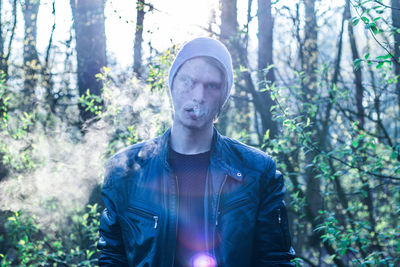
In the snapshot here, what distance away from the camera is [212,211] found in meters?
2.08

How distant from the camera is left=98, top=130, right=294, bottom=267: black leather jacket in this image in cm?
205

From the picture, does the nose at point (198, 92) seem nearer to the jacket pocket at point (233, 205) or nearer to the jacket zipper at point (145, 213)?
the jacket pocket at point (233, 205)

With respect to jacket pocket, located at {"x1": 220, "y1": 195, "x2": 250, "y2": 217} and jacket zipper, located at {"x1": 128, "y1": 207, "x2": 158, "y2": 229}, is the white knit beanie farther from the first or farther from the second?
jacket zipper, located at {"x1": 128, "y1": 207, "x2": 158, "y2": 229}

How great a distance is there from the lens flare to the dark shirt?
0.02 metres

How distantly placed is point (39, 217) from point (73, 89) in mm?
2203

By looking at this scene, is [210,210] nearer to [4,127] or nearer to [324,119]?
[4,127]

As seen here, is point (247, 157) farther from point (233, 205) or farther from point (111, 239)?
point (111, 239)

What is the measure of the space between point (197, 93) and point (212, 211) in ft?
2.44

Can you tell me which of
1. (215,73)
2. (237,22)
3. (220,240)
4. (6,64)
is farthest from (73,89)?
(220,240)

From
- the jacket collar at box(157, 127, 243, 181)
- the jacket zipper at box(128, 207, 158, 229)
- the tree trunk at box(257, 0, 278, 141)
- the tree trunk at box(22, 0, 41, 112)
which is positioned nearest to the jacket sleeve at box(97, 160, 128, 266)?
the jacket zipper at box(128, 207, 158, 229)

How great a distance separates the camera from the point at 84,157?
4871mm

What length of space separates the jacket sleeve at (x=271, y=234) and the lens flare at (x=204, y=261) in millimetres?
275

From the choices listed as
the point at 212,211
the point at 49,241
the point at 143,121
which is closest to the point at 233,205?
the point at 212,211

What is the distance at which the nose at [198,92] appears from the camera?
7.31 feet
